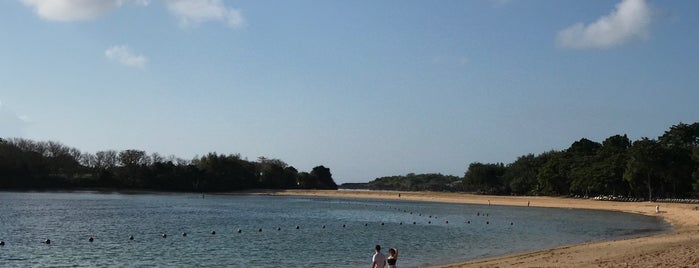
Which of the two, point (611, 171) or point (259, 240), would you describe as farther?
point (611, 171)

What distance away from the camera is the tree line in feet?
512

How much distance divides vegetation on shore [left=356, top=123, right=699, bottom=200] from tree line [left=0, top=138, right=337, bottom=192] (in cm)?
6779

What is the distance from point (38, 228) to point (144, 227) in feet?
25.8

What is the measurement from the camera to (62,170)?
16775 cm

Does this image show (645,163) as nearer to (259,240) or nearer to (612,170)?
(612,170)

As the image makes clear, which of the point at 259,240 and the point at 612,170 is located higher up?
the point at 612,170

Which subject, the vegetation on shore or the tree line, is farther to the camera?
the tree line

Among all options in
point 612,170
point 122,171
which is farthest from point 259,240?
point 122,171

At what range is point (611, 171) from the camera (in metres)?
103

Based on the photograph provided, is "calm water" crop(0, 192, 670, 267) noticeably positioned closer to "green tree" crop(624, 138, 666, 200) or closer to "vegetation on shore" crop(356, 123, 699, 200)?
"green tree" crop(624, 138, 666, 200)

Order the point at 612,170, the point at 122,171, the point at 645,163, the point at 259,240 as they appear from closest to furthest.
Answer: the point at 259,240
the point at 645,163
the point at 612,170
the point at 122,171

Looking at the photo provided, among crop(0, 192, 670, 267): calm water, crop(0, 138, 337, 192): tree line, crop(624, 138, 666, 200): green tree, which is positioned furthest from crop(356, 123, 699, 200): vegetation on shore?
crop(0, 138, 337, 192): tree line

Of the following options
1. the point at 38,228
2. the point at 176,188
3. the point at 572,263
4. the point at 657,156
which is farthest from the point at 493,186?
the point at 572,263

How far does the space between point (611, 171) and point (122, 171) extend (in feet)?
398
